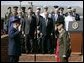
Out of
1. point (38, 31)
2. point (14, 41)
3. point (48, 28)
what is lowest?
point (14, 41)

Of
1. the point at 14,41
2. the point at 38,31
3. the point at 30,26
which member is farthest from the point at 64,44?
the point at 38,31

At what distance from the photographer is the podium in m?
16.0

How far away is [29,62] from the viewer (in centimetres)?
1529

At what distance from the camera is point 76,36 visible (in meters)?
16.1

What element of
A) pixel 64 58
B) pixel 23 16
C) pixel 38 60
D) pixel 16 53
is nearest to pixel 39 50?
pixel 38 60

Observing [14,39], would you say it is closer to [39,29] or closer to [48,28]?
[39,29]

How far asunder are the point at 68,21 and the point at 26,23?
1567mm

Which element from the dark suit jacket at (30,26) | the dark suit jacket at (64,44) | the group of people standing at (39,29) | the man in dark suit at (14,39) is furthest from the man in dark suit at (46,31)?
the dark suit jacket at (64,44)

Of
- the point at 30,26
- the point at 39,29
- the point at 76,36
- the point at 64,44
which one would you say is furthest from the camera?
the point at 76,36

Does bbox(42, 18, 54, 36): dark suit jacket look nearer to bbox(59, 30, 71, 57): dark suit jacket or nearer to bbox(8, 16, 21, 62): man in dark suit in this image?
bbox(8, 16, 21, 62): man in dark suit

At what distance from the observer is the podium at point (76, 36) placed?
16000 millimetres

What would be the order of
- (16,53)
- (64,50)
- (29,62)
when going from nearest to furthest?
1. (64,50)
2. (16,53)
3. (29,62)

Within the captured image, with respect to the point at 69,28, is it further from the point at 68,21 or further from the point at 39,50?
the point at 39,50

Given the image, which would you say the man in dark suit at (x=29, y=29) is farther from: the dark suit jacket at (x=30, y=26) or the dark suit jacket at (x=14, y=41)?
the dark suit jacket at (x=14, y=41)
